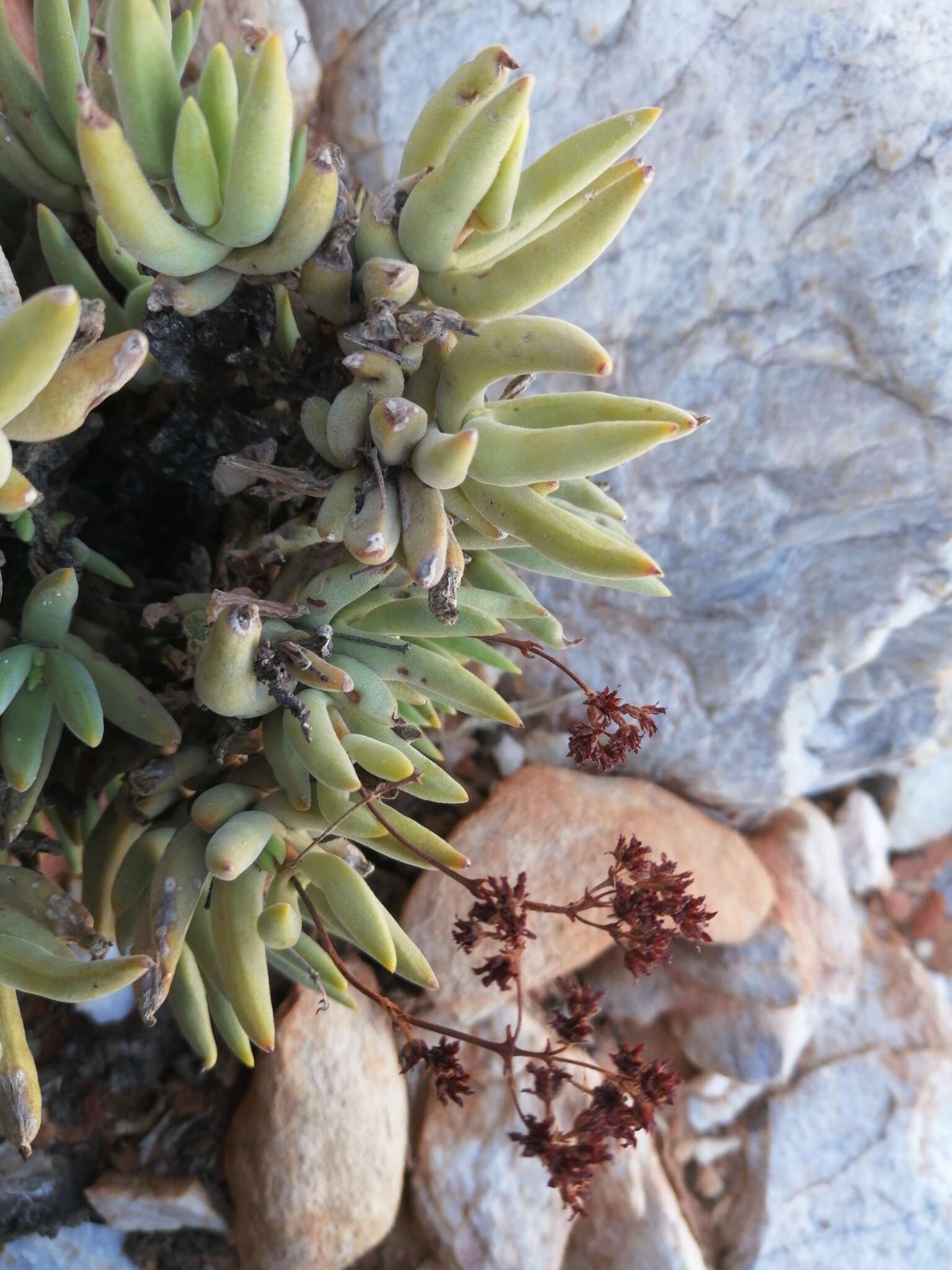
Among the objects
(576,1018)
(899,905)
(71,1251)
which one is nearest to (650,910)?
(576,1018)

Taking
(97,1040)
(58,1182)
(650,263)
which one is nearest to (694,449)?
(650,263)

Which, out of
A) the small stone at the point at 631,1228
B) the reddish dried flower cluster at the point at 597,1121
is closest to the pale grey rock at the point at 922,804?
the small stone at the point at 631,1228

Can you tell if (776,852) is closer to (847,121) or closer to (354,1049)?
(354,1049)

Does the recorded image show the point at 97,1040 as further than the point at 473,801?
No

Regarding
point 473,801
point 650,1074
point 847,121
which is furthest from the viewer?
point 473,801

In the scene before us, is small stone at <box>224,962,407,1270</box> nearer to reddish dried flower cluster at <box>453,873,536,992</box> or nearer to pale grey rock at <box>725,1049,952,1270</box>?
reddish dried flower cluster at <box>453,873,536,992</box>

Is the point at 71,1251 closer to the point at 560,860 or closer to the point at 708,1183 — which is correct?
the point at 560,860
